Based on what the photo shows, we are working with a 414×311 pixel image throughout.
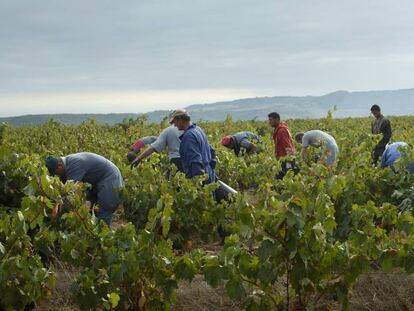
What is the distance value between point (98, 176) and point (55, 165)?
55 cm

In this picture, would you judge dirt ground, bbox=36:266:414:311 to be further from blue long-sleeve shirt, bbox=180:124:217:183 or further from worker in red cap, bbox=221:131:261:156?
worker in red cap, bbox=221:131:261:156

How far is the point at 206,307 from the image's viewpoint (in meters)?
4.39

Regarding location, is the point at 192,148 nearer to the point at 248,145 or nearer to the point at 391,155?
the point at 391,155

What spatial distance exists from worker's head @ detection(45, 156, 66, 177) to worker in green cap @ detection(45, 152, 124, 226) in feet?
0.12

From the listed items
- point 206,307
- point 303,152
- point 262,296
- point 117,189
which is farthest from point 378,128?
point 262,296

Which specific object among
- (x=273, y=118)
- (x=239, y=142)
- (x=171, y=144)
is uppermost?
(x=273, y=118)

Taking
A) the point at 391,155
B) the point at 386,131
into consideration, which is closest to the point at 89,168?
the point at 391,155

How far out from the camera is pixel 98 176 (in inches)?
225

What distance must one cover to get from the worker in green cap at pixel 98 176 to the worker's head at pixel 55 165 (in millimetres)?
35

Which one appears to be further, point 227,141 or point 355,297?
point 227,141

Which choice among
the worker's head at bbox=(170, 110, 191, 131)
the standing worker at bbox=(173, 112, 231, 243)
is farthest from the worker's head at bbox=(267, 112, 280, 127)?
the worker's head at bbox=(170, 110, 191, 131)

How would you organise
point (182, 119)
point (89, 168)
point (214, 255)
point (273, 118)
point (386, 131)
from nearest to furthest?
1. point (214, 255)
2. point (89, 168)
3. point (182, 119)
4. point (273, 118)
5. point (386, 131)

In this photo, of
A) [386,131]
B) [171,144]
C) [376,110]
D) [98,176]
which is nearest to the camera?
[98,176]

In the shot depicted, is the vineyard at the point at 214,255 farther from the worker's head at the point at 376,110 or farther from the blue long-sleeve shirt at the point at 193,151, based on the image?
the worker's head at the point at 376,110
